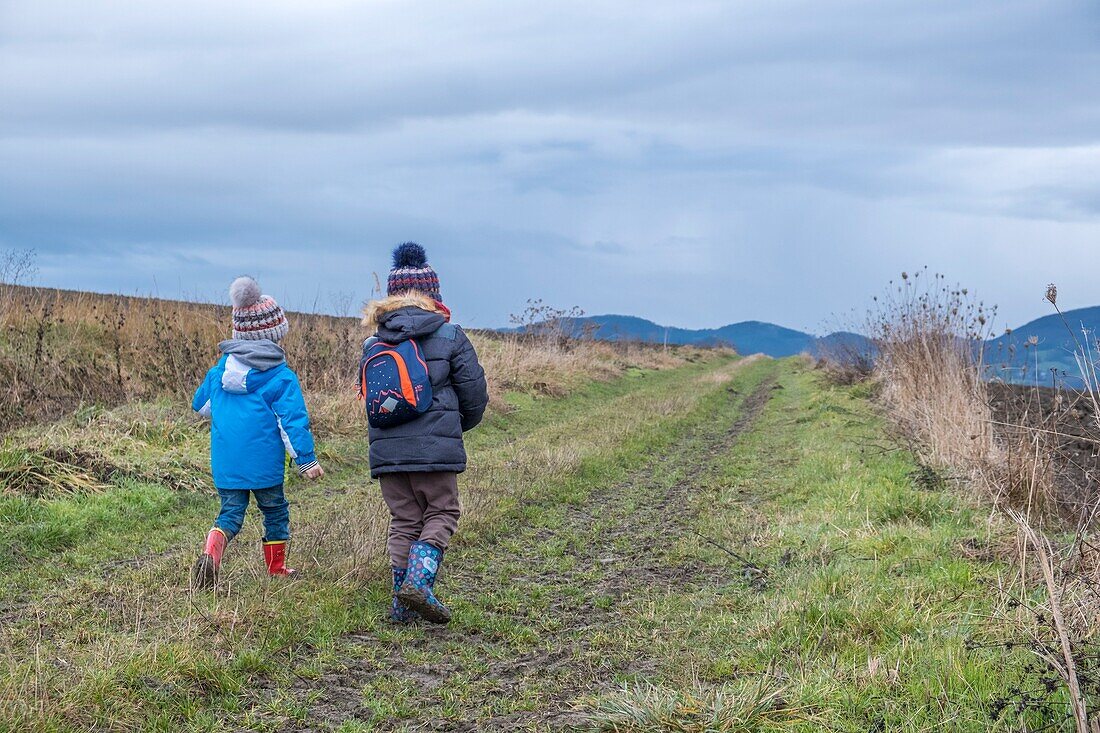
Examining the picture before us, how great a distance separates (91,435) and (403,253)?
567cm

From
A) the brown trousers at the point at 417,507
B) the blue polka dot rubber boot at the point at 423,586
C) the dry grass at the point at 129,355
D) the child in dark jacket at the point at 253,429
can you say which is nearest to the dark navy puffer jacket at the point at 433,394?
the brown trousers at the point at 417,507

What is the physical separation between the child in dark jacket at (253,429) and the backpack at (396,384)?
0.66 meters

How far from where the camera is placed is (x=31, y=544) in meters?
6.62

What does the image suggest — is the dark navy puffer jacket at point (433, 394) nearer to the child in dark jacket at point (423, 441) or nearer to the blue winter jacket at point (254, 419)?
the child in dark jacket at point (423, 441)

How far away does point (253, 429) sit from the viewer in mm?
5281

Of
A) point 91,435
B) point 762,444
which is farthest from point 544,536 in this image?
point 762,444

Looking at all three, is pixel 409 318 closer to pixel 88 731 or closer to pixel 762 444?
pixel 88 731

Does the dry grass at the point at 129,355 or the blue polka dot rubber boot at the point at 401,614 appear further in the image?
the dry grass at the point at 129,355

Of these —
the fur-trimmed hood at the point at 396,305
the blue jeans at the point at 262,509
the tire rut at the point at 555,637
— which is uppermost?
the fur-trimmed hood at the point at 396,305

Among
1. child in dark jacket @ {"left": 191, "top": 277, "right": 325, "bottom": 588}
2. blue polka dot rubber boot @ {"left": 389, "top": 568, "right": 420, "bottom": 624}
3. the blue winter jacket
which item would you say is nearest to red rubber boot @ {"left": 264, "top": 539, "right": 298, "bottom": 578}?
child in dark jacket @ {"left": 191, "top": 277, "right": 325, "bottom": 588}

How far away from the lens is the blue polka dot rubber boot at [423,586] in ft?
15.5

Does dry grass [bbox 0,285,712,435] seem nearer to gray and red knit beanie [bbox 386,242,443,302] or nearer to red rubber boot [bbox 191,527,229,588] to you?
red rubber boot [bbox 191,527,229,588]

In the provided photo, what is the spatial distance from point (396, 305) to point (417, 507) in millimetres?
1165

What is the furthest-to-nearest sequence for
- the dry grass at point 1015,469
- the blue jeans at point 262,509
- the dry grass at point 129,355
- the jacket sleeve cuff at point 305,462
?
1. the dry grass at point 129,355
2. the blue jeans at point 262,509
3. the jacket sleeve cuff at point 305,462
4. the dry grass at point 1015,469
